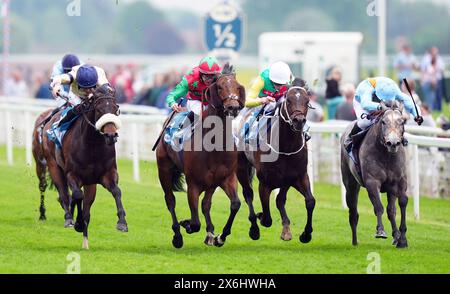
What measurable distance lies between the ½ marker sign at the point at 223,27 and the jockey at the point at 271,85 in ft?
16.0

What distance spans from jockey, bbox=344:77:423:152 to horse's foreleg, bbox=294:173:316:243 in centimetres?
73

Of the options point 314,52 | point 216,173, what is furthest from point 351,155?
point 314,52

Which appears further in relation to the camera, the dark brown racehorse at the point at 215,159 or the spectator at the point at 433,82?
the spectator at the point at 433,82

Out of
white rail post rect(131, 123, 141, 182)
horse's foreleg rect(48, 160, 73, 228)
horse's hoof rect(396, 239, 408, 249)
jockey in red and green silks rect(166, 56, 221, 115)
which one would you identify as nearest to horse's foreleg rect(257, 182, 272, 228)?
jockey in red and green silks rect(166, 56, 221, 115)

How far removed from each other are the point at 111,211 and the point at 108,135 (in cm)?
320

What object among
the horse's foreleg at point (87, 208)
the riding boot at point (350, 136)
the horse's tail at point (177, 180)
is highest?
the riding boot at point (350, 136)

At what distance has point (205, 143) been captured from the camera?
36.2 feet

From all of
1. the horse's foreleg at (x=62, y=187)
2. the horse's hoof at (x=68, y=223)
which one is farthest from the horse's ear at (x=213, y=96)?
the horse's hoof at (x=68, y=223)

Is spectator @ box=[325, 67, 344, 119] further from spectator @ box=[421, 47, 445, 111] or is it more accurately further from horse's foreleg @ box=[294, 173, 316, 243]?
Answer: horse's foreleg @ box=[294, 173, 316, 243]

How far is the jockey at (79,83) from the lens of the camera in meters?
11.5

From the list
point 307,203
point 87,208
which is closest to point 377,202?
point 307,203

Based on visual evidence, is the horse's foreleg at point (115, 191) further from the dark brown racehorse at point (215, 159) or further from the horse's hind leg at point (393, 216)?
the horse's hind leg at point (393, 216)

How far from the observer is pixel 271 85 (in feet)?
39.9
